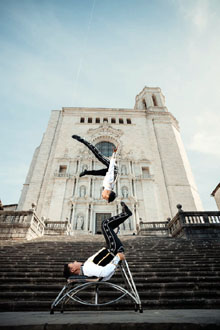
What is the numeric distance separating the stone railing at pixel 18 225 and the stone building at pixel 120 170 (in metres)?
7.36

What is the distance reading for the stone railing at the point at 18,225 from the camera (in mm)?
10570

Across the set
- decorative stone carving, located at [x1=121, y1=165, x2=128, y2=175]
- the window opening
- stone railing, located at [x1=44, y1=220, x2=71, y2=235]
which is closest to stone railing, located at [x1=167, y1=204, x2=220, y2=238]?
stone railing, located at [x1=44, y1=220, x2=71, y2=235]

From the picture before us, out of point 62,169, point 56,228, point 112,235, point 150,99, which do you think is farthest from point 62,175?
point 150,99

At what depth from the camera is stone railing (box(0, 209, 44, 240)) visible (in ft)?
34.7

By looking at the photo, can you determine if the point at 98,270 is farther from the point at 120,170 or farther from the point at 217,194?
the point at 120,170

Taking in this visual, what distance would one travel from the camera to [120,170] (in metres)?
23.4

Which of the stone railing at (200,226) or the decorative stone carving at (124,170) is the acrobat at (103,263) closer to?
the stone railing at (200,226)

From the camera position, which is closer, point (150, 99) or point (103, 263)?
point (103, 263)

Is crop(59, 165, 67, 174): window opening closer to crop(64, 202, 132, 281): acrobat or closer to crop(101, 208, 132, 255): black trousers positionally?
crop(101, 208, 132, 255): black trousers

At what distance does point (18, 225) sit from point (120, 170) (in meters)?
14.6

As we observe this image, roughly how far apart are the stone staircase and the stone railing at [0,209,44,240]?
2934 millimetres

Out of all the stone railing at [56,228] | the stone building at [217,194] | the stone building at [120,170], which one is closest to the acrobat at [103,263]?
the stone railing at [56,228]

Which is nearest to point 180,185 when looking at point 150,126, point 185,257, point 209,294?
point 150,126

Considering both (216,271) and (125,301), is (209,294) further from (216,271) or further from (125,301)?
(125,301)
